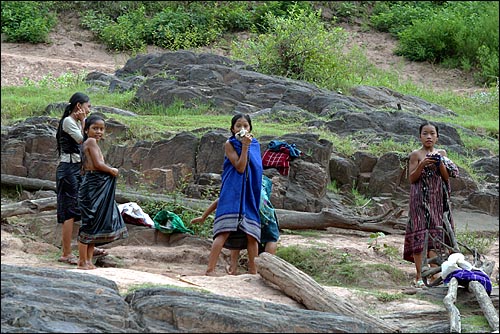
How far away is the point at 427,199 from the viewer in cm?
645

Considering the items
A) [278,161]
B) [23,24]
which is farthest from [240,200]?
[23,24]

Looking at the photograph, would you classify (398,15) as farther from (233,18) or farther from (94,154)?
(94,154)

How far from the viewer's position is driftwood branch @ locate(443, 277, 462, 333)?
16.5 feet

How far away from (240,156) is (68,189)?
4.59 ft

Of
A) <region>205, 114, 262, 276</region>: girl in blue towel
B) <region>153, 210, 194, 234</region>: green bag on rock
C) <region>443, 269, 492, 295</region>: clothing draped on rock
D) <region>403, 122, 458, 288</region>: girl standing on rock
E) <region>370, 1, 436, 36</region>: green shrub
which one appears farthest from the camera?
<region>370, 1, 436, 36</region>: green shrub

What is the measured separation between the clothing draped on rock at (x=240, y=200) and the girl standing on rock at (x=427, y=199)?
1180 mm

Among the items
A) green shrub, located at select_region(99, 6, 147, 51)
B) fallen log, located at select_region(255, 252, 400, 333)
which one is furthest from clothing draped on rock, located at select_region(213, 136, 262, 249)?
green shrub, located at select_region(99, 6, 147, 51)

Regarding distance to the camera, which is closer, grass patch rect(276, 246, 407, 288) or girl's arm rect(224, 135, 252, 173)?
girl's arm rect(224, 135, 252, 173)

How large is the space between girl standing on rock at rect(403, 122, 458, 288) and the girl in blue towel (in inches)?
46.5

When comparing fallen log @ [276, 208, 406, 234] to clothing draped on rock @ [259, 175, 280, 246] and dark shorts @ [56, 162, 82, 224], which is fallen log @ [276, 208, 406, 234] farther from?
dark shorts @ [56, 162, 82, 224]

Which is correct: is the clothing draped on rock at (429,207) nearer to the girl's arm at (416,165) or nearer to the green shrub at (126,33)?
the girl's arm at (416,165)

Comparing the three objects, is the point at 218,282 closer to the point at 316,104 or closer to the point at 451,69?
the point at 316,104

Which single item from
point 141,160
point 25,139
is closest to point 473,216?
point 141,160

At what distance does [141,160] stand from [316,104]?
4.06 meters
